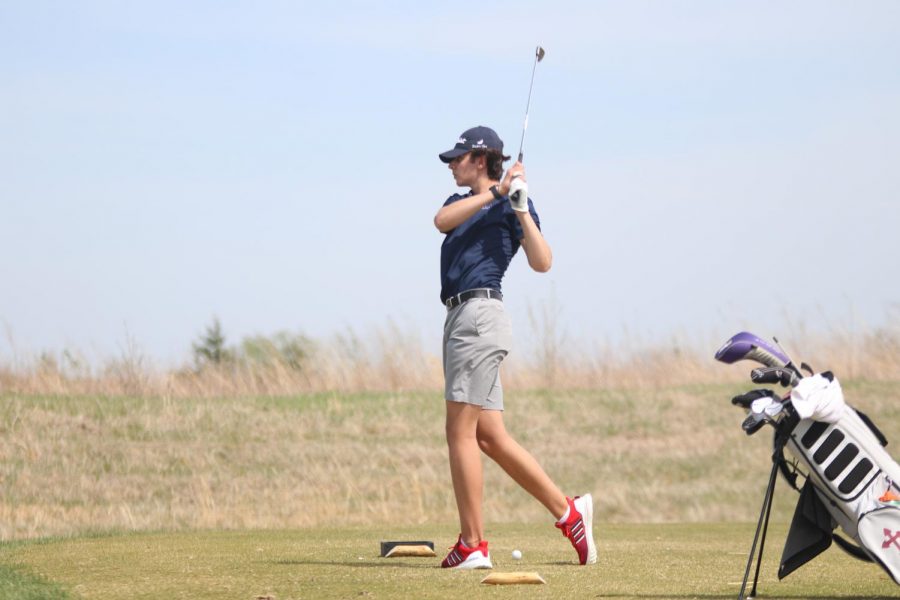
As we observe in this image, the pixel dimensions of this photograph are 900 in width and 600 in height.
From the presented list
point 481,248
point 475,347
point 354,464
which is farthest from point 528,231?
point 354,464

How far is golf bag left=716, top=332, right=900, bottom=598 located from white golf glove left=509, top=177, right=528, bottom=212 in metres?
1.37

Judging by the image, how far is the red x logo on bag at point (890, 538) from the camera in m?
4.94

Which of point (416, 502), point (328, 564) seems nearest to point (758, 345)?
point (328, 564)

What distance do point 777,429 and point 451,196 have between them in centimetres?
214

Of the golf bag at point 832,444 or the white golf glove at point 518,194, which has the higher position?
the white golf glove at point 518,194

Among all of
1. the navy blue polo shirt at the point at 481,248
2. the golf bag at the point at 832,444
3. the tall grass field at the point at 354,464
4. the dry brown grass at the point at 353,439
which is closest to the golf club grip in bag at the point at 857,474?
the golf bag at the point at 832,444

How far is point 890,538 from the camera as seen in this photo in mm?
4945

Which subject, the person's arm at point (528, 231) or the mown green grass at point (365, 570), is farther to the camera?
the person's arm at point (528, 231)

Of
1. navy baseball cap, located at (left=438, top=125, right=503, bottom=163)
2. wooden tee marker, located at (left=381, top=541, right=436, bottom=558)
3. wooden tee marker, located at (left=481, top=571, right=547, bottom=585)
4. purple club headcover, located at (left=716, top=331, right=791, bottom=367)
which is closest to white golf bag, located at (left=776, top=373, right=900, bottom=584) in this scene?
purple club headcover, located at (left=716, top=331, right=791, bottom=367)

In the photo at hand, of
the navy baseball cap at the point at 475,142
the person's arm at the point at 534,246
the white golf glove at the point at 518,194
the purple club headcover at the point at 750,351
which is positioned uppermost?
the navy baseball cap at the point at 475,142

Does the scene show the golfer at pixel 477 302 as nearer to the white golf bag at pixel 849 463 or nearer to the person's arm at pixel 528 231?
the person's arm at pixel 528 231

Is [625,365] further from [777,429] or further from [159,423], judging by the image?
[777,429]

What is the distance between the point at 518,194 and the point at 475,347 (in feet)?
2.47

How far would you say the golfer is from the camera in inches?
245
